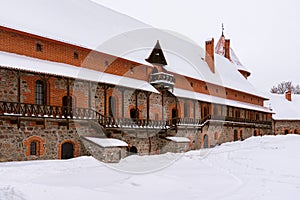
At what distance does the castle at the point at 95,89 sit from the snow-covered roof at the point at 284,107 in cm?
1461

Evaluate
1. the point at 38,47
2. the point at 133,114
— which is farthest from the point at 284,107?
the point at 38,47

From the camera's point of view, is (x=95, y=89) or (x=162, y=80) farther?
(x=162, y=80)

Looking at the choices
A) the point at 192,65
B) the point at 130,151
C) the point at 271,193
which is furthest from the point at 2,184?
the point at 192,65

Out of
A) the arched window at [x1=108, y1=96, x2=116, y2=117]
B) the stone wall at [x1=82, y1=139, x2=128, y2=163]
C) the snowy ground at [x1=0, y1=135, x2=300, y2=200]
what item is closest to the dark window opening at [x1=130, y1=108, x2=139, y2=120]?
the arched window at [x1=108, y1=96, x2=116, y2=117]

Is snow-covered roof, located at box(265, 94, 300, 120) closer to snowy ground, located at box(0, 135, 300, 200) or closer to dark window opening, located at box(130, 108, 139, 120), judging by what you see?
snowy ground, located at box(0, 135, 300, 200)

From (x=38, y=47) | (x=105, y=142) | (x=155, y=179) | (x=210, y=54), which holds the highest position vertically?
(x=210, y=54)

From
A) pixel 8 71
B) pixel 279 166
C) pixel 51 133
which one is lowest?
pixel 279 166

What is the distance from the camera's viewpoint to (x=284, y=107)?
137 ft

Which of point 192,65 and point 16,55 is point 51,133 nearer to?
point 16,55

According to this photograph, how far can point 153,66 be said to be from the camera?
22359 millimetres

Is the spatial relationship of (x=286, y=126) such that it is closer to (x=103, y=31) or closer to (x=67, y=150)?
(x=103, y=31)

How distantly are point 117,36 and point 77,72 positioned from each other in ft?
20.0

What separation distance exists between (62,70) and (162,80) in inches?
321

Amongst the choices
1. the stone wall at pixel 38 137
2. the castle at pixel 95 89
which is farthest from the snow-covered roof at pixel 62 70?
the stone wall at pixel 38 137
